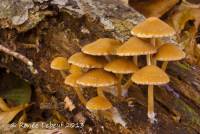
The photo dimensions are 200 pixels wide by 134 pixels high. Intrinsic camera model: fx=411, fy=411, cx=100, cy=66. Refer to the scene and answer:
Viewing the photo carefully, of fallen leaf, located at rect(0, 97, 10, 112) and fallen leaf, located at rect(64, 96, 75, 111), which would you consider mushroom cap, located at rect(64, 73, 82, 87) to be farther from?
fallen leaf, located at rect(0, 97, 10, 112)

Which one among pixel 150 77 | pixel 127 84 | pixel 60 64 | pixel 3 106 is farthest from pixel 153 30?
pixel 3 106

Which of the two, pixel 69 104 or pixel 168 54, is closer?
pixel 168 54

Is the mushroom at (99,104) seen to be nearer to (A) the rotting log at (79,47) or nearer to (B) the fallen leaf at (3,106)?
(A) the rotting log at (79,47)

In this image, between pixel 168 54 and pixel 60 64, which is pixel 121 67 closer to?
pixel 168 54

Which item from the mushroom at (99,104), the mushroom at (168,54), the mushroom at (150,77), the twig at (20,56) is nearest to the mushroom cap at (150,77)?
the mushroom at (150,77)

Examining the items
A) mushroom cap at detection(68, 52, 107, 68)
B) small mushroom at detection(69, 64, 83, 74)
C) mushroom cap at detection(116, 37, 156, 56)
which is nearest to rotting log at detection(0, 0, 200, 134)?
small mushroom at detection(69, 64, 83, 74)

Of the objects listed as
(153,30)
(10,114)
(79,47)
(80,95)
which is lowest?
(10,114)
